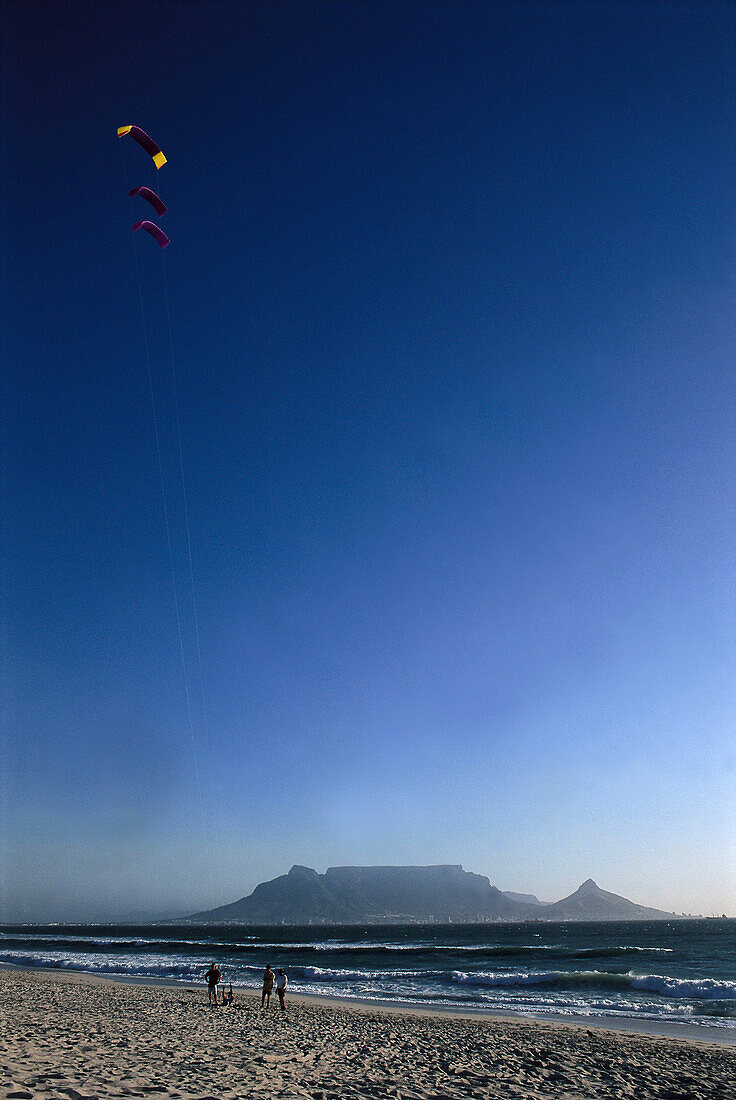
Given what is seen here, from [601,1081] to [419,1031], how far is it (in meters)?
5.47

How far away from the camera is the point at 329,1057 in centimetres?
1026

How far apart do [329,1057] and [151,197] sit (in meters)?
17.8

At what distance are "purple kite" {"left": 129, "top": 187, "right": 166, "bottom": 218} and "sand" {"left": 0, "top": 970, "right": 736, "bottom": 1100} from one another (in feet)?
51.4

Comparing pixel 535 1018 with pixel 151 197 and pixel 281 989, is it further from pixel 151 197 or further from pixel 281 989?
pixel 151 197

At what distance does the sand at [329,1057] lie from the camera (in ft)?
25.6

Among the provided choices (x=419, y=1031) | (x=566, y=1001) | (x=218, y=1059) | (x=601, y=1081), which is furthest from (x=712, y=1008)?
(x=218, y=1059)

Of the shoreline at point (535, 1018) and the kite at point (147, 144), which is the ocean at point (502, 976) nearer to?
the shoreline at point (535, 1018)

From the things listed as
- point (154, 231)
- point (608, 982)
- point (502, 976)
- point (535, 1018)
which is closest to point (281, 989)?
point (535, 1018)

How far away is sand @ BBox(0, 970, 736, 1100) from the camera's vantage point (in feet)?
25.6

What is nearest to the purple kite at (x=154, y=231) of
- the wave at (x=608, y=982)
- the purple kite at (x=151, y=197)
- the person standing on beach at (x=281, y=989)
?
the purple kite at (x=151, y=197)

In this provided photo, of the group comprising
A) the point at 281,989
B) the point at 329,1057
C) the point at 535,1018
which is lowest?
the point at 535,1018

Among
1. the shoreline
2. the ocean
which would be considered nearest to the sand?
the shoreline

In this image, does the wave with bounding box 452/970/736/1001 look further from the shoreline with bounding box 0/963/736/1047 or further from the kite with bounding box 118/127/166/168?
the kite with bounding box 118/127/166/168

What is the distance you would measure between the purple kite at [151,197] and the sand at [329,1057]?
617 inches
